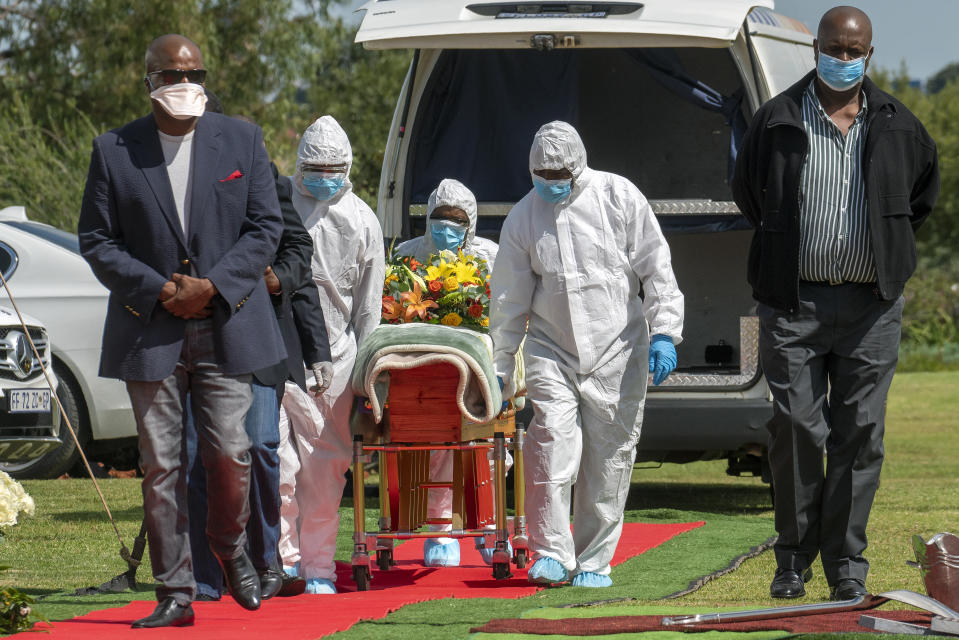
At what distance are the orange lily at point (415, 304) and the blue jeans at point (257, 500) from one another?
95cm

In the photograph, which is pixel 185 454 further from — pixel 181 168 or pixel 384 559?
pixel 384 559

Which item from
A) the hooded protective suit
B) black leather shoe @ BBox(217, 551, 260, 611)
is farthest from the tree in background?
black leather shoe @ BBox(217, 551, 260, 611)

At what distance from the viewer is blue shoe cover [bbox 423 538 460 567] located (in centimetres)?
753

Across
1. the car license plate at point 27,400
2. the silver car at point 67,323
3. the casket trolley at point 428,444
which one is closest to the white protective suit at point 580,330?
the casket trolley at point 428,444

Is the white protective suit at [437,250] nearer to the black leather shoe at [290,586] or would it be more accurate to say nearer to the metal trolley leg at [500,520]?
the metal trolley leg at [500,520]

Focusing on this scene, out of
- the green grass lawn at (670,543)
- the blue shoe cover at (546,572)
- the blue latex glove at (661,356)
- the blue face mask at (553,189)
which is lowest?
the green grass lawn at (670,543)

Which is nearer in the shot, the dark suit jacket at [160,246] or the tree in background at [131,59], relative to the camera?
the dark suit jacket at [160,246]

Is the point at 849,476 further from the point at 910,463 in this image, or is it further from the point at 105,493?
the point at 910,463

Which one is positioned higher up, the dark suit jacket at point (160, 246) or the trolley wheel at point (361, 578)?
the dark suit jacket at point (160, 246)

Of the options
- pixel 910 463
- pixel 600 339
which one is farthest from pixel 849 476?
pixel 910 463

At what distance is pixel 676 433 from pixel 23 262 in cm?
460

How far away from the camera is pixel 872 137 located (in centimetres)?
615

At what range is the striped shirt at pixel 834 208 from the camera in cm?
614

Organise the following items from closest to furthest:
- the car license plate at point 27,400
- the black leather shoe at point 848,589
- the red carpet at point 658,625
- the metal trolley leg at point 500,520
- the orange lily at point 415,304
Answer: the red carpet at point 658,625
the black leather shoe at point 848,589
the metal trolley leg at point 500,520
the orange lily at point 415,304
the car license plate at point 27,400
